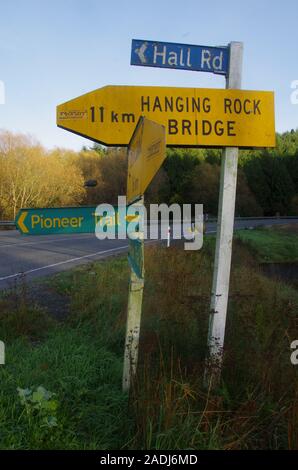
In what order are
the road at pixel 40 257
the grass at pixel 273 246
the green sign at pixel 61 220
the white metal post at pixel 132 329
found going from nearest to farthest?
the white metal post at pixel 132 329
the green sign at pixel 61 220
the road at pixel 40 257
the grass at pixel 273 246

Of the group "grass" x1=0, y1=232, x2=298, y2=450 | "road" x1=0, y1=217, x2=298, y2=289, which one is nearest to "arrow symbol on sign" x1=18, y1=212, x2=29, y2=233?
"grass" x1=0, y1=232, x2=298, y2=450

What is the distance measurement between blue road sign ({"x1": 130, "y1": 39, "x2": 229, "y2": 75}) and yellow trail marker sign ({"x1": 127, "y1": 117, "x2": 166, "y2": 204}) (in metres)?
0.78

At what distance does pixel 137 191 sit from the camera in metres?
3.24

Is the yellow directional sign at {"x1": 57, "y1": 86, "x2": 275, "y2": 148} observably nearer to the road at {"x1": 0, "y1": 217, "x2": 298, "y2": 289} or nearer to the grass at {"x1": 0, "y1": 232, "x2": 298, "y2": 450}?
the grass at {"x1": 0, "y1": 232, "x2": 298, "y2": 450}

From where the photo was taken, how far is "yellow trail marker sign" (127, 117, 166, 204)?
8.75 feet

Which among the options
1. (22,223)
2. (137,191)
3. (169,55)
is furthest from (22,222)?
(169,55)

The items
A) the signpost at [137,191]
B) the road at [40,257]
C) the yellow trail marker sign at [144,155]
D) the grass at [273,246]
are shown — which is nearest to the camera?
the yellow trail marker sign at [144,155]

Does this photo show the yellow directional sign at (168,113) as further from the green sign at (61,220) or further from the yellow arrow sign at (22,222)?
the yellow arrow sign at (22,222)

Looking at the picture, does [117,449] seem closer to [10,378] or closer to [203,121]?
[10,378]

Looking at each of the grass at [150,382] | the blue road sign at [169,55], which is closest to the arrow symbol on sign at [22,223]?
the grass at [150,382]

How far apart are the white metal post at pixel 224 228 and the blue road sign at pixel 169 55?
0.88 feet

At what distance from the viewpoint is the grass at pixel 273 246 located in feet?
77.5

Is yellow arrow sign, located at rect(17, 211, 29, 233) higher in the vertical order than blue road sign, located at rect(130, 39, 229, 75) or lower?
lower

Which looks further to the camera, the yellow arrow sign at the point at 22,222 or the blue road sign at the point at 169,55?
the blue road sign at the point at 169,55
